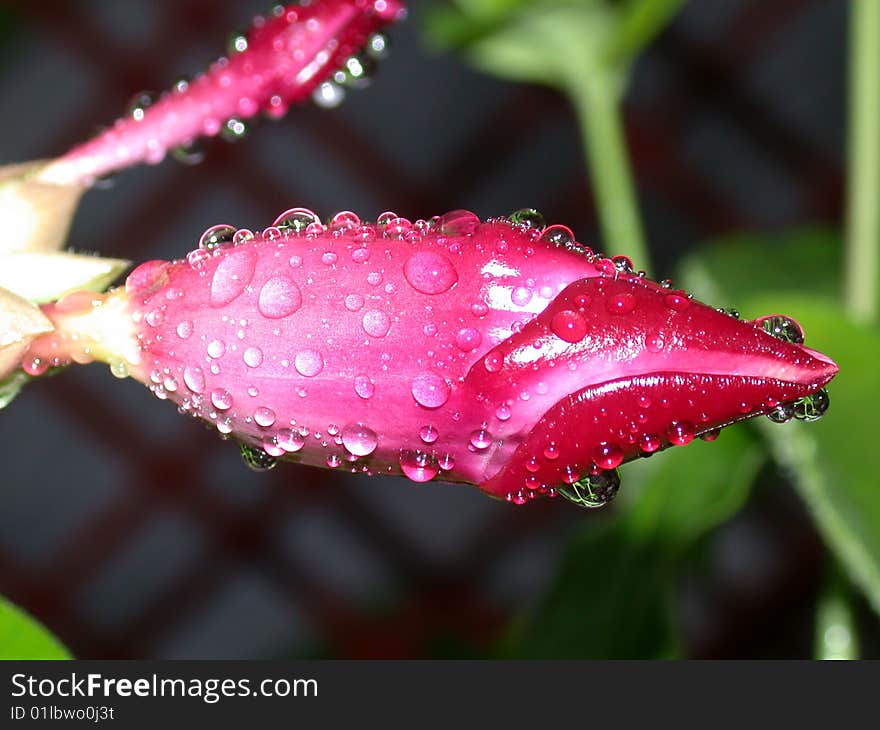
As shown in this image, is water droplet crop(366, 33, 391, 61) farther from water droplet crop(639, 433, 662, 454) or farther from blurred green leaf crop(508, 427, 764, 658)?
blurred green leaf crop(508, 427, 764, 658)

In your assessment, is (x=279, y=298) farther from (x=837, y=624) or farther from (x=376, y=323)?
(x=837, y=624)

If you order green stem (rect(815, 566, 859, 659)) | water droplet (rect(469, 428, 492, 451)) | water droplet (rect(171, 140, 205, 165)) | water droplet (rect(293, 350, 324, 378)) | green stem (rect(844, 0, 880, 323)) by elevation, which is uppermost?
green stem (rect(844, 0, 880, 323))

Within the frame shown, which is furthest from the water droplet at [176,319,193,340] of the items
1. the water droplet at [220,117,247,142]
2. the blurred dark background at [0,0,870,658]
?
the blurred dark background at [0,0,870,658]

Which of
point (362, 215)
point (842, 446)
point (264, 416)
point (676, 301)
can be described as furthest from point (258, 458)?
point (362, 215)

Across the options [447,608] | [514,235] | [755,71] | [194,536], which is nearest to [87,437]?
[194,536]

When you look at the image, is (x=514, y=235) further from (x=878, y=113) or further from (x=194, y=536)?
(x=194, y=536)

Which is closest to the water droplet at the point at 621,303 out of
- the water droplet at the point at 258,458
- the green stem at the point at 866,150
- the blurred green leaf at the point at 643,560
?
the water droplet at the point at 258,458
